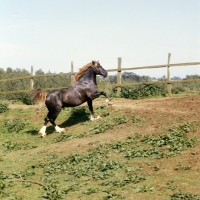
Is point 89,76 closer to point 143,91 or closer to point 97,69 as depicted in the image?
point 97,69

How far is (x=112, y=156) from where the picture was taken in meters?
9.81

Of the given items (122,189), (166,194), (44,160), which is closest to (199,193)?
(166,194)

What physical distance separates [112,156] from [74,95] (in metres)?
5.37

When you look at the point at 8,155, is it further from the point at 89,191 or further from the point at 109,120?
the point at 89,191

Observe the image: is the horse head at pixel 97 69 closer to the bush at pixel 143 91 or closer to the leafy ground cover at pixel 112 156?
the leafy ground cover at pixel 112 156

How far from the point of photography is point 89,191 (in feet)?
24.7

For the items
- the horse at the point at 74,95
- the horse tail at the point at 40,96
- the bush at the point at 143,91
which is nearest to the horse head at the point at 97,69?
the horse at the point at 74,95

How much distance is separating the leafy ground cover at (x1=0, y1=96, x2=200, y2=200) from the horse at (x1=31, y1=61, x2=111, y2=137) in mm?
679

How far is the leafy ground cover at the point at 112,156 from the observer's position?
7.55 meters

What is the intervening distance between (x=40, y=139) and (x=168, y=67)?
893 cm

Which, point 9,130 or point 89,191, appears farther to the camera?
point 9,130

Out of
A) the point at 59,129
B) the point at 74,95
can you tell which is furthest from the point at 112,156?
the point at 74,95

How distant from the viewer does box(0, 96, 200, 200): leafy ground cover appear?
755 cm

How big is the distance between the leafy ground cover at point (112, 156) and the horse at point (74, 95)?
68 cm
